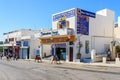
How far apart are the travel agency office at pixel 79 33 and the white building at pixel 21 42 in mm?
9070

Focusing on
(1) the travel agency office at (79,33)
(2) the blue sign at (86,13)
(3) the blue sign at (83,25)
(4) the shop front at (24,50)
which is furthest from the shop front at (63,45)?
(4) the shop front at (24,50)

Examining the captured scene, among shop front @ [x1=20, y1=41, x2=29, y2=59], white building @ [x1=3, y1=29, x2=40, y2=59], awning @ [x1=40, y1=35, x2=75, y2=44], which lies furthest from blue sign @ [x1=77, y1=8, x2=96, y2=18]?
shop front @ [x1=20, y1=41, x2=29, y2=59]

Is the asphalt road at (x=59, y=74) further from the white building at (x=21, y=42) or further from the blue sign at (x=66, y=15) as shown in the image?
the white building at (x=21, y=42)

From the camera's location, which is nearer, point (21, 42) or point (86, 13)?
point (86, 13)

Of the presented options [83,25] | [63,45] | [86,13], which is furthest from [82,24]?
[63,45]

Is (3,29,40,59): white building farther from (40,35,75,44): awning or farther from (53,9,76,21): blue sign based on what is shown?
(53,9,76,21): blue sign

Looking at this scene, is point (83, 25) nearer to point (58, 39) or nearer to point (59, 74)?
point (58, 39)

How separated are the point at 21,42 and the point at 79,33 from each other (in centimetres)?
2249

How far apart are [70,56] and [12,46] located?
28.0 metres

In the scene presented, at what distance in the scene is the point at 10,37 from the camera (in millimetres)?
62031

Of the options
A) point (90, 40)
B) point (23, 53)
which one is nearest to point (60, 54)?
point (90, 40)

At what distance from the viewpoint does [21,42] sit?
5219cm

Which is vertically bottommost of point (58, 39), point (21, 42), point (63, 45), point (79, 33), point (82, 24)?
point (63, 45)

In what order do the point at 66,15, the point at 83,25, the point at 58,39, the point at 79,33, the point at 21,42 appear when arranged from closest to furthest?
1. the point at 79,33
2. the point at 83,25
3. the point at 66,15
4. the point at 58,39
5. the point at 21,42
